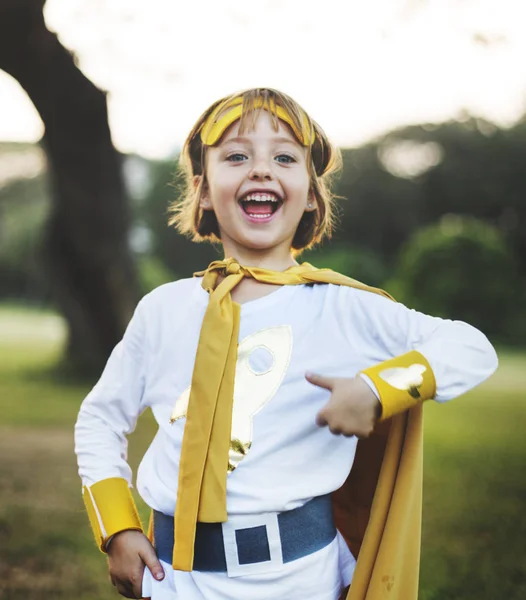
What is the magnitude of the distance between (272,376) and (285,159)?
52cm

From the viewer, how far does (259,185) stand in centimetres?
172

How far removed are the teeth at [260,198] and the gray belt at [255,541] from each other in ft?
2.23

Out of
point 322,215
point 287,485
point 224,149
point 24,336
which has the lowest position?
point 24,336

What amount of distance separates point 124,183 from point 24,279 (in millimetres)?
17627

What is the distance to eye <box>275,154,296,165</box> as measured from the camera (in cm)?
177

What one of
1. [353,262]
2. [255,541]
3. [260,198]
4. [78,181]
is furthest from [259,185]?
[353,262]

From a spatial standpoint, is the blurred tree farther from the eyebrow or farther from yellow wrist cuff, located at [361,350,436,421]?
yellow wrist cuff, located at [361,350,436,421]

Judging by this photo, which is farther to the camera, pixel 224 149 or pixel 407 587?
pixel 224 149

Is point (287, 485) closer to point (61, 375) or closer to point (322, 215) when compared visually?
point (322, 215)

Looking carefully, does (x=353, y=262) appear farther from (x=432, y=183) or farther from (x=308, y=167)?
(x=308, y=167)

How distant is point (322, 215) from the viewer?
1.99 metres

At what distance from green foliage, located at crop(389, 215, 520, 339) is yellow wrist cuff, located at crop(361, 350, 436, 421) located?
14188mm

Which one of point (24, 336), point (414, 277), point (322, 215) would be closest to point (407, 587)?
point (322, 215)

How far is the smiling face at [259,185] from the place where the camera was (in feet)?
5.72
